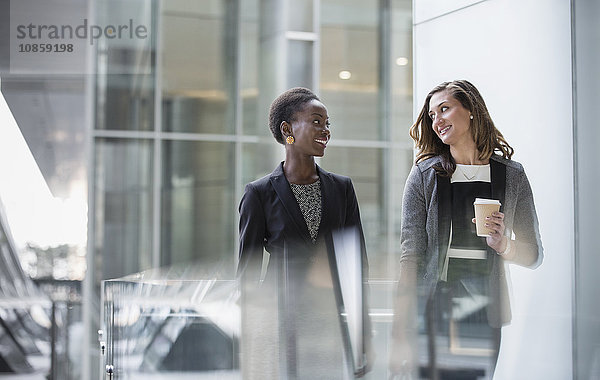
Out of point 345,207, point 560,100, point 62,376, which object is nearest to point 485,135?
point 560,100

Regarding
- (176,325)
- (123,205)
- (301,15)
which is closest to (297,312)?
(176,325)

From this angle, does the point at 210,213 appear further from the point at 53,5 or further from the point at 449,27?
the point at 449,27

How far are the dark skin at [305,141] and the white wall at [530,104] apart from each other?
23.0 inches

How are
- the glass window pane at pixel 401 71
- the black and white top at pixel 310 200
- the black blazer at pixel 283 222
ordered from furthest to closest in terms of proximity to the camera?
the glass window pane at pixel 401 71
the black and white top at pixel 310 200
the black blazer at pixel 283 222

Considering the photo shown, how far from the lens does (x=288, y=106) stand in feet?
7.09

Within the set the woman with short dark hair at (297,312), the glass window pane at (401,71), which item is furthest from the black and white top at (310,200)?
the glass window pane at (401,71)

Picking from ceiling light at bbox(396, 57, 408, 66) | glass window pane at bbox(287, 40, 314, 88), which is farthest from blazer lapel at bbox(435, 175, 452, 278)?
ceiling light at bbox(396, 57, 408, 66)

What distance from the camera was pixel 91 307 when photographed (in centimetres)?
589

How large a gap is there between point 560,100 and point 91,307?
4.68 metres

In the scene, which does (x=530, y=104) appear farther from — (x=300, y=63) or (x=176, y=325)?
(x=300, y=63)

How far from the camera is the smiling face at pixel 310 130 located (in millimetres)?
2090

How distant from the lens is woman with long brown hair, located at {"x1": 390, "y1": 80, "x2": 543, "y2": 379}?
1233 millimetres

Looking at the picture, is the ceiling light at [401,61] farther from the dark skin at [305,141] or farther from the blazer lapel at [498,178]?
the blazer lapel at [498,178]

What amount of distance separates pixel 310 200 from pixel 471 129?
18.0 inches
